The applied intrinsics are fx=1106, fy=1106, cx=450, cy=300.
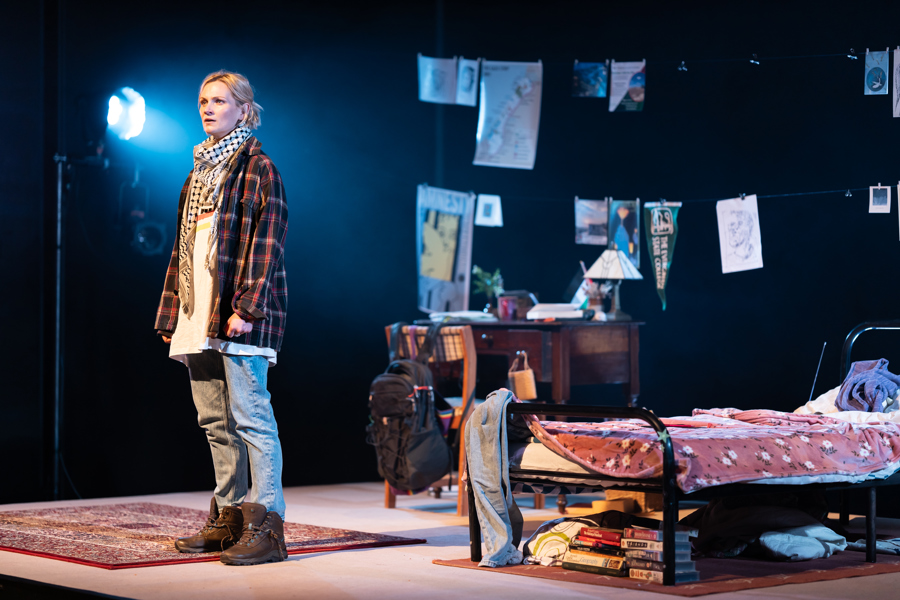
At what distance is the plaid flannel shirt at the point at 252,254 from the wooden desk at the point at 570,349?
6.10 ft

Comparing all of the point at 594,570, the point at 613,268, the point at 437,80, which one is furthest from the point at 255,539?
the point at 437,80

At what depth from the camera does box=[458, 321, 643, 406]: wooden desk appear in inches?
202

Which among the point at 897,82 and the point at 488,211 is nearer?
the point at 897,82

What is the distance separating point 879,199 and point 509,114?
2122 millimetres

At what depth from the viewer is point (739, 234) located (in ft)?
17.9

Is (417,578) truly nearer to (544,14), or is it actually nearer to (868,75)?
(868,75)

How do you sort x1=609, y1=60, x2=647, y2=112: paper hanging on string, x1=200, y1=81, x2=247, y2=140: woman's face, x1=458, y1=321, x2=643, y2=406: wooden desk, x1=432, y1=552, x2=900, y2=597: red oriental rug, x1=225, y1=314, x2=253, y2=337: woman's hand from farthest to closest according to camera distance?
x1=609, y1=60, x2=647, y2=112: paper hanging on string → x1=458, y1=321, x2=643, y2=406: wooden desk → x1=200, y1=81, x2=247, y2=140: woman's face → x1=225, y1=314, x2=253, y2=337: woman's hand → x1=432, y1=552, x2=900, y2=597: red oriental rug

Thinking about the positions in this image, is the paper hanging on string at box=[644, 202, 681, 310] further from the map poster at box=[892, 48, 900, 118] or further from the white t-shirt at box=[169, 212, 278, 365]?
the white t-shirt at box=[169, 212, 278, 365]

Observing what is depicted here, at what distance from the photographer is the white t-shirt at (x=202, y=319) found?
11.2 ft

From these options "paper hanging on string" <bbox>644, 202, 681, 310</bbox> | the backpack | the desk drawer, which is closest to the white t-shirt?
the backpack

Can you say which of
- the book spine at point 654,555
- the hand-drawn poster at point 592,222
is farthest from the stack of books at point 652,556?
the hand-drawn poster at point 592,222

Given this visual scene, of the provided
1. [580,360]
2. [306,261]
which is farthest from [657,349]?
[306,261]

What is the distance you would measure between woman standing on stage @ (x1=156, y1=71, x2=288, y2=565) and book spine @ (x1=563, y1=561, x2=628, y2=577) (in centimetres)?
93

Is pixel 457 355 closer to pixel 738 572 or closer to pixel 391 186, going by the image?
pixel 391 186
